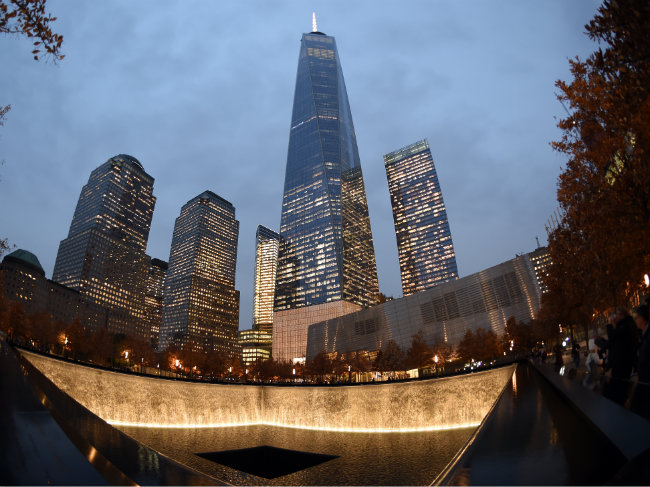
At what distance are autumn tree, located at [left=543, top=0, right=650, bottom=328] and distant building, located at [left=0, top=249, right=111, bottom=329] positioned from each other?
16601cm

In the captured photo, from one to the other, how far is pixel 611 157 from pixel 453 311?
8989 centimetres

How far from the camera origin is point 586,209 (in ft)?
78.9

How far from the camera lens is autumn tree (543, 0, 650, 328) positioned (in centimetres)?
1296

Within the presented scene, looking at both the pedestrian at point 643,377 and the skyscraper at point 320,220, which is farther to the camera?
the skyscraper at point 320,220

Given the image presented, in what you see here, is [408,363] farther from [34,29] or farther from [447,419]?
[34,29]

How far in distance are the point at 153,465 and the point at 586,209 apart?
1043 inches

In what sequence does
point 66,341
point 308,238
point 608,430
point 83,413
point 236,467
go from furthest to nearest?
point 308,238, point 66,341, point 236,467, point 83,413, point 608,430

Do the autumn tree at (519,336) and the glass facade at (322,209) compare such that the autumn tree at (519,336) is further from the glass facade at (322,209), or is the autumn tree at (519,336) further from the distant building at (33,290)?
the distant building at (33,290)

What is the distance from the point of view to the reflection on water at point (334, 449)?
73.3ft

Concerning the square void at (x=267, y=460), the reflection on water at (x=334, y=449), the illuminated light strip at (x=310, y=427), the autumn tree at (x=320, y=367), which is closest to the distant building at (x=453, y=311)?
the autumn tree at (x=320, y=367)

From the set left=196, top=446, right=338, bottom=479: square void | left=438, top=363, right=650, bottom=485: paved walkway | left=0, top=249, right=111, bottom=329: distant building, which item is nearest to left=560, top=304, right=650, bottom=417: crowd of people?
left=438, top=363, right=650, bottom=485: paved walkway

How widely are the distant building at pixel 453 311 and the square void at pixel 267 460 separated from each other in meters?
78.8

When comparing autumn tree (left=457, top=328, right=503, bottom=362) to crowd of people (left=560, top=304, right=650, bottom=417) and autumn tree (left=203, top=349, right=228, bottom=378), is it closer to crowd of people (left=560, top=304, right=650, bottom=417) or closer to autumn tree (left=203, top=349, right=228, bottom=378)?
autumn tree (left=203, top=349, right=228, bottom=378)

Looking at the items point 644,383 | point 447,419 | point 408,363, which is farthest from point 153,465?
point 408,363
